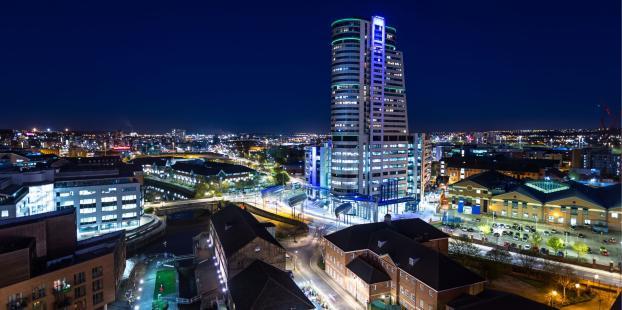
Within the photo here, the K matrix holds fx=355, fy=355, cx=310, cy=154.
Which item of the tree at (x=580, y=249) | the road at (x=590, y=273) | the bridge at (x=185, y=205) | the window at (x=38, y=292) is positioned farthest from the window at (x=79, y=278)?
the tree at (x=580, y=249)

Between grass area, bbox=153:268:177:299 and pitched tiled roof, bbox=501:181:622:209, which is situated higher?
pitched tiled roof, bbox=501:181:622:209

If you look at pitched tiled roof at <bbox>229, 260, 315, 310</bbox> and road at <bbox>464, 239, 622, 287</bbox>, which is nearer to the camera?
pitched tiled roof at <bbox>229, 260, 315, 310</bbox>

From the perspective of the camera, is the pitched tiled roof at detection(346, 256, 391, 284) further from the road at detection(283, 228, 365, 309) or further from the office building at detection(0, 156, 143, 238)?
the office building at detection(0, 156, 143, 238)

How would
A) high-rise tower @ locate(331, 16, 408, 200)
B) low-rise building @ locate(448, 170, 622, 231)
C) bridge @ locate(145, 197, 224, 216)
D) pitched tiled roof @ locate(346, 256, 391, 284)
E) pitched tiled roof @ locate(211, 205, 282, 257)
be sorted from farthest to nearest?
high-rise tower @ locate(331, 16, 408, 200)
bridge @ locate(145, 197, 224, 216)
low-rise building @ locate(448, 170, 622, 231)
pitched tiled roof @ locate(211, 205, 282, 257)
pitched tiled roof @ locate(346, 256, 391, 284)

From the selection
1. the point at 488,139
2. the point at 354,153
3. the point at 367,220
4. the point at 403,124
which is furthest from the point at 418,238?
the point at 488,139

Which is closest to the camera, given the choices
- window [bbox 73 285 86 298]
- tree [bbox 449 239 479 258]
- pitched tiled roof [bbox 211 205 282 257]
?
window [bbox 73 285 86 298]

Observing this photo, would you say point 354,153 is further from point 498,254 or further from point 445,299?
point 445,299

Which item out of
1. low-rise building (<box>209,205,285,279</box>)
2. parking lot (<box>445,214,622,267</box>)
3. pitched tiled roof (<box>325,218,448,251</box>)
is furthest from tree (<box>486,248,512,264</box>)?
low-rise building (<box>209,205,285,279</box>)
